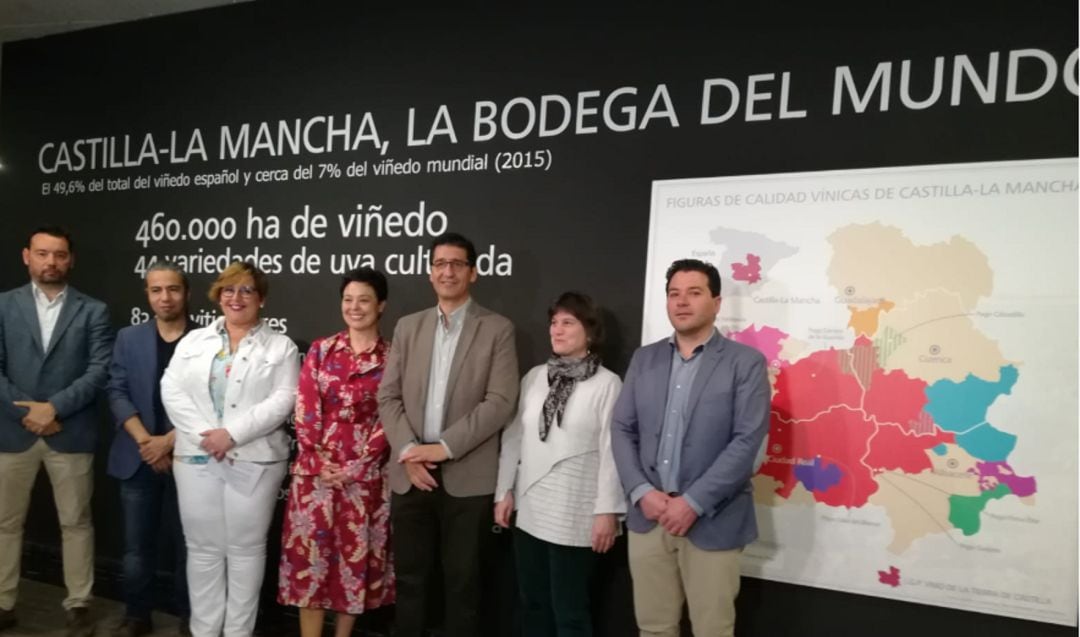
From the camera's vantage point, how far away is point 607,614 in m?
2.88

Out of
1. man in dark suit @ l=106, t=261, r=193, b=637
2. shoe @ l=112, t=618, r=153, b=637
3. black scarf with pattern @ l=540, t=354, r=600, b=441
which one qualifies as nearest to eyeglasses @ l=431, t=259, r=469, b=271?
black scarf with pattern @ l=540, t=354, r=600, b=441

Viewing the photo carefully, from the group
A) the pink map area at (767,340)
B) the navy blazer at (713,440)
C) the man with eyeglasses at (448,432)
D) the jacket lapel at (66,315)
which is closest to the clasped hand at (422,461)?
the man with eyeglasses at (448,432)

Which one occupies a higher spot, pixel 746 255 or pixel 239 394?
pixel 746 255

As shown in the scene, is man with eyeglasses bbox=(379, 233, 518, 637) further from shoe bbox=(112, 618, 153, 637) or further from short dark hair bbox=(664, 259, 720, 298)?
shoe bbox=(112, 618, 153, 637)

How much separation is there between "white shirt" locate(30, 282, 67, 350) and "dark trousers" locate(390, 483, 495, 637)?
5.96 ft

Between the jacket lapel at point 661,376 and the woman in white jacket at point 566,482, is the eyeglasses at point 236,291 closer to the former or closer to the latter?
the woman in white jacket at point 566,482

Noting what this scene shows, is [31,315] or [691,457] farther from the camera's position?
[31,315]

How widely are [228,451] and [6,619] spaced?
148 cm

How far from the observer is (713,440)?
226cm

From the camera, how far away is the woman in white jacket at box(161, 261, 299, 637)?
2.84m

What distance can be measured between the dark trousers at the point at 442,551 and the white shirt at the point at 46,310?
5.96 feet

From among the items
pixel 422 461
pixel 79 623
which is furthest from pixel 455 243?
pixel 79 623

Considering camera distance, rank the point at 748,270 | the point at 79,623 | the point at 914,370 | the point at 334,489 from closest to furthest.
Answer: the point at 914,370
the point at 748,270
the point at 334,489
the point at 79,623

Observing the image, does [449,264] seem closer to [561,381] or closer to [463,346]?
[463,346]
